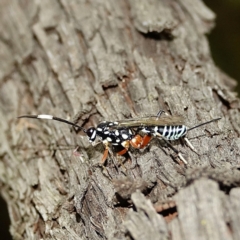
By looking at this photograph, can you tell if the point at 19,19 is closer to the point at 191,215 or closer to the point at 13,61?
the point at 13,61

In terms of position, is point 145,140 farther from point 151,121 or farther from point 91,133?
point 91,133

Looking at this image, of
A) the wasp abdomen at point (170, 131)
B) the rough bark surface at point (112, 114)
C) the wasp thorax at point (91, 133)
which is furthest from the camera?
the wasp thorax at point (91, 133)

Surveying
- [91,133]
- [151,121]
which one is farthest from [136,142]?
[91,133]

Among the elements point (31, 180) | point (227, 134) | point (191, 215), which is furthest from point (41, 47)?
point (191, 215)

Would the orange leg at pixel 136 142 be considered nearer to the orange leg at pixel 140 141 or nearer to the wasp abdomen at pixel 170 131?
the orange leg at pixel 140 141

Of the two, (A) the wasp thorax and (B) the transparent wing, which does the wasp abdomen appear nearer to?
(B) the transparent wing

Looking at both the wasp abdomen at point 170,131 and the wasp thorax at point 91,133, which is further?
the wasp thorax at point 91,133

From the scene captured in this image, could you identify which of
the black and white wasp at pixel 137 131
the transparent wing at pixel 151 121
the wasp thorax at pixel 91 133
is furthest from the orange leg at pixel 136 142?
the wasp thorax at pixel 91 133
